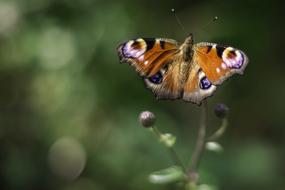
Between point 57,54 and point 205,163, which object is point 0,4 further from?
point 205,163

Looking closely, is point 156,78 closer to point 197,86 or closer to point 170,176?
point 197,86

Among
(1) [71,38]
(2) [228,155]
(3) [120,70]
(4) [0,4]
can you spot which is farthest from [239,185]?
(4) [0,4]

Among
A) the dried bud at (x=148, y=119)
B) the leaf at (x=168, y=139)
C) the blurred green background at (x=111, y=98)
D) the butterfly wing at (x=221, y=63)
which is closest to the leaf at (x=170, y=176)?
the leaf at (x=168, y=139)

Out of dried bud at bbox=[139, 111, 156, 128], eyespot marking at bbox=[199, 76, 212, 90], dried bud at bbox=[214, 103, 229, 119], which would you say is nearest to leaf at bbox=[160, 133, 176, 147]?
dried bud at bbox=[139, 111, 156, 128]

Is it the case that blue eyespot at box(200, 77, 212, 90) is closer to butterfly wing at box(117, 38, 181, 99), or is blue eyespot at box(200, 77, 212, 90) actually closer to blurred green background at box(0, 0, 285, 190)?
butterfly wing at box(117, 38, 181, 99)

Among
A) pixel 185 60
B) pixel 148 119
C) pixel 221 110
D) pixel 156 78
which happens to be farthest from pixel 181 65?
pixel 221 110

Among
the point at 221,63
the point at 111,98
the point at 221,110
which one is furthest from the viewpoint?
the point at 111,98

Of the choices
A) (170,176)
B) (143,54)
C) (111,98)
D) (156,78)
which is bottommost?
(170,176)
